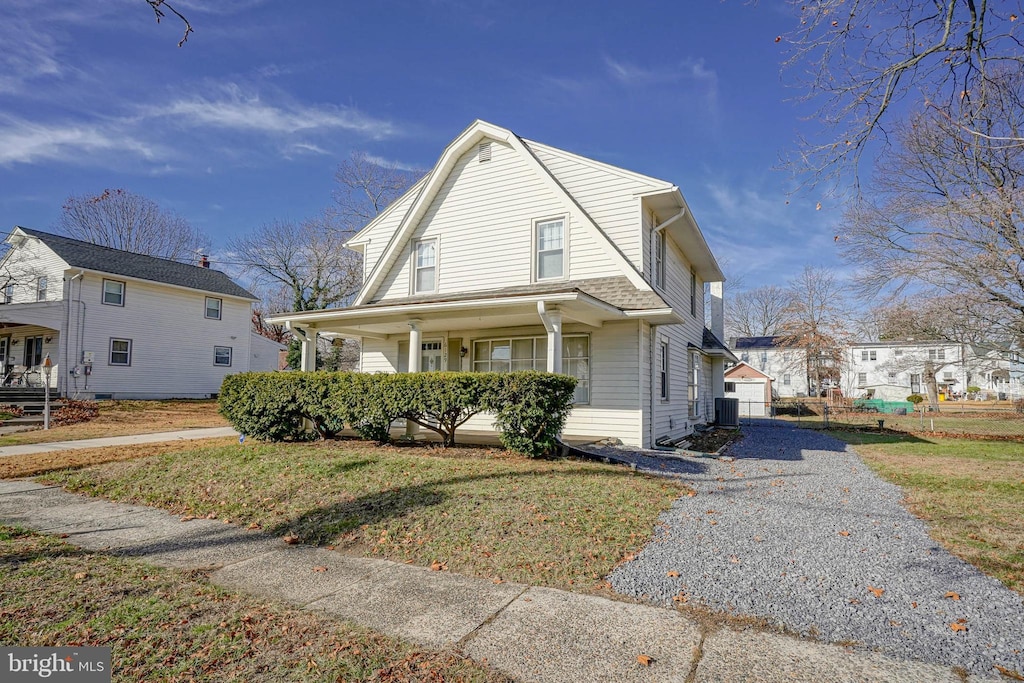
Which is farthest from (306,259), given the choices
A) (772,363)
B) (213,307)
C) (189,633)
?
(772,363)

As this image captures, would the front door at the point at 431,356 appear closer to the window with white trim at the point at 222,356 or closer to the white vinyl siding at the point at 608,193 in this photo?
the white vinyl siding at the point at 608,193

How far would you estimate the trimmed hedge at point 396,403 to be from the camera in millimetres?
8633

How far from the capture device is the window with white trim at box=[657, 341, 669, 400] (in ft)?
40.8

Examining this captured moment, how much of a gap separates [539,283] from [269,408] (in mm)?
6341

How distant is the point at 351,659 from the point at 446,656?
1.79 ft

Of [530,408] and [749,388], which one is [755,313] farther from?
[530,408]

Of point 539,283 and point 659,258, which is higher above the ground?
point 659,258

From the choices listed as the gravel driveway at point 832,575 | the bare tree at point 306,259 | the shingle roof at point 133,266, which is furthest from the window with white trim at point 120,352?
the gravel driveway at point 832,575

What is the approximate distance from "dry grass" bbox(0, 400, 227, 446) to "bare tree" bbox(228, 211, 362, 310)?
10.3 m

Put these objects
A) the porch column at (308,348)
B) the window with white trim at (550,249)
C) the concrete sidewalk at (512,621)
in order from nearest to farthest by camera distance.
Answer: the concrete sidewalk at (512,621) < the window with white trim at (550,249) < the porch column at (308,348)

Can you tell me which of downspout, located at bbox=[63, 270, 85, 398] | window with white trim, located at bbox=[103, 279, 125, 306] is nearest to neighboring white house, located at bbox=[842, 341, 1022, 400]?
window with white trim, located at bbox=[103, 279, 125, 306]

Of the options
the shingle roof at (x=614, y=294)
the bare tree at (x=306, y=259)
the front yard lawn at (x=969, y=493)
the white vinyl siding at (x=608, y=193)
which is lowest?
the front yard lawn at (x=969, y=493)

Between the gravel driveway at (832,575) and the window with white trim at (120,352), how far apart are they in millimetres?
24951

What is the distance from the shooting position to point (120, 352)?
22812mm
